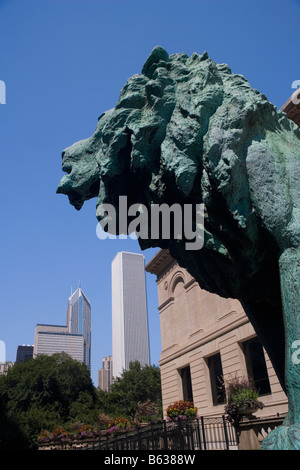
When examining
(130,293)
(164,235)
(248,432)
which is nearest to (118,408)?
(248,432)

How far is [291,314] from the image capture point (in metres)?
2.40

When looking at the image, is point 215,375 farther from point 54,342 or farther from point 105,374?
point 105,374

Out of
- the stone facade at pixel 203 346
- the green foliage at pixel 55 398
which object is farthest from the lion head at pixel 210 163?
the green foliage at pixel 55 398

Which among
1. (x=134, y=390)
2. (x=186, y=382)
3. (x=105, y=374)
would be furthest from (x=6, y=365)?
(x=105, y=374)

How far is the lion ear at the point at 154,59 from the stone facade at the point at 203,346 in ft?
51.1

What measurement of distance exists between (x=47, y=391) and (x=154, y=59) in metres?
41.4

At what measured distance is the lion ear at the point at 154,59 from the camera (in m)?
3.21

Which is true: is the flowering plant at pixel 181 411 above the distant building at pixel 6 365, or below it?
below

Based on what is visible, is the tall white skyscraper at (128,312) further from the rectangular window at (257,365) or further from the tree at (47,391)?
the rectangular window at (257,365)

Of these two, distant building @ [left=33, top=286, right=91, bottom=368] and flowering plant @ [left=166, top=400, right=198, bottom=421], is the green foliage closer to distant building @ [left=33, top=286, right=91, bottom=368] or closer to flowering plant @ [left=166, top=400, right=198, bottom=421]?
flowering plant @ [left=166, top=400, right=198, bottom=421]

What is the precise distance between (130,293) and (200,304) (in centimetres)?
10964

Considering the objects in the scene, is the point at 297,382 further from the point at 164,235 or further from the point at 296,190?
the point at 164,235

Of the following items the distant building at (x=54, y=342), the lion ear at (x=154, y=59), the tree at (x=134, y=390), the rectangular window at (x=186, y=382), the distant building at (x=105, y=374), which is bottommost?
the lion ear at (x=154, y=59)

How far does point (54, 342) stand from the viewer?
15288 cm
